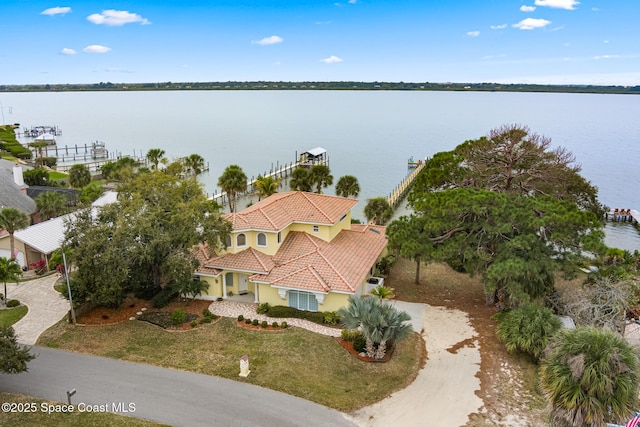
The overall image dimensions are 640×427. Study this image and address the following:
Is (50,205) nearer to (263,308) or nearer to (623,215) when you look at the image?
(263,308)

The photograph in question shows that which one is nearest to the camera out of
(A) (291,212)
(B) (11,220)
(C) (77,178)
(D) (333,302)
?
(D) (333,302)

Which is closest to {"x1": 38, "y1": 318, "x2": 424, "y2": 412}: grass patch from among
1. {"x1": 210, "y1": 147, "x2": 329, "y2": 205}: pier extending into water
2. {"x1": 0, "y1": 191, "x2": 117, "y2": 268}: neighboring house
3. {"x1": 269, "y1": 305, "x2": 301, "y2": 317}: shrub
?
{"x1": 269, "y1": 305, "x2": 301, "y2": 317}: shrub

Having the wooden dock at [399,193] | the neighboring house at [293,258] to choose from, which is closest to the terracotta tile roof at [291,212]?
the neighboring house at [293,258]

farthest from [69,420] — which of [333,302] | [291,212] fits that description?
[291,212]

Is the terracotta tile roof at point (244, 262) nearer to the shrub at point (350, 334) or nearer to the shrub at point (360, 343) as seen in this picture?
the shrub at point (350, 334)

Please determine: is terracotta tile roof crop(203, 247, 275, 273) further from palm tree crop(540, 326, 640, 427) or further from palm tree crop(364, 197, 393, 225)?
palm tree crop(364, 197, 393, 225)

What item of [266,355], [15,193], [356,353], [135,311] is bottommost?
[356,353]
